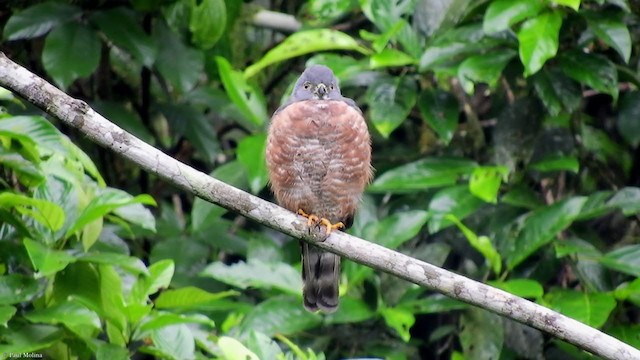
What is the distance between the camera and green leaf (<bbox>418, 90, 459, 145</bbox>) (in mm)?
4512

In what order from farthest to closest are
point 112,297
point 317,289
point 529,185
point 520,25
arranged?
point 529,185 < point 520,25 < point 317,289 < point 112,297

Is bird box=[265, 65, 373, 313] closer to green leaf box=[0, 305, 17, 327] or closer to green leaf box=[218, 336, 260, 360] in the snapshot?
green leaf box=[218, 336, 260, 360]

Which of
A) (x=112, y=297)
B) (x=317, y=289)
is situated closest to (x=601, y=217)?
(x=317, y=289)

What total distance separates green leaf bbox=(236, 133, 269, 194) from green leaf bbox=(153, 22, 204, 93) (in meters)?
0.44

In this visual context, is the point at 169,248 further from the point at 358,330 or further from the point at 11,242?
the point at 11,242

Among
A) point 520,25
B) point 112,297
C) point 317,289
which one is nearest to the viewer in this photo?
point 112,297

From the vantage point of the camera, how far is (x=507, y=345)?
4.54m

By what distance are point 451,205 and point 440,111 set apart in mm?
473

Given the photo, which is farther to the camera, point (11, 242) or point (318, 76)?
point (318, 76)

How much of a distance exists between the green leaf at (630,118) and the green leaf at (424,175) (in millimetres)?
696

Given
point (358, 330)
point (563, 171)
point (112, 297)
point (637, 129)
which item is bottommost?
point (358, 330)

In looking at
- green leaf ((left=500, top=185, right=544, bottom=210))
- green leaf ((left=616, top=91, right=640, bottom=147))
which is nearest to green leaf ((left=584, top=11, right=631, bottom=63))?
green leaf ((left=616, top=91, right=640, bottom=147))

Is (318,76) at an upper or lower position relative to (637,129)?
upper

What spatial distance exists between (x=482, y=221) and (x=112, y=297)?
5.96ft
